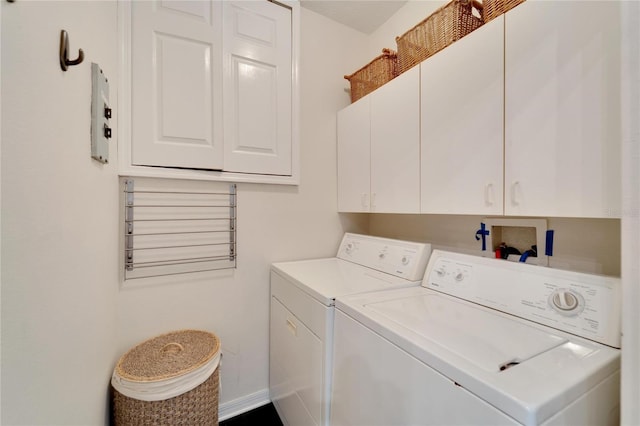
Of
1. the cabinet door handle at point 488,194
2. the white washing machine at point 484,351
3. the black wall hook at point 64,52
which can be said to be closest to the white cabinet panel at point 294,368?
the white washing machine at point 484,351

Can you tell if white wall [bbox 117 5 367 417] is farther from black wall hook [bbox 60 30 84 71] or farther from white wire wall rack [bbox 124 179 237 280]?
black wall hook [bbox 60 30 84 71]

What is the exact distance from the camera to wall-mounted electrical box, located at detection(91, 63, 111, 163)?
1014 millimetres

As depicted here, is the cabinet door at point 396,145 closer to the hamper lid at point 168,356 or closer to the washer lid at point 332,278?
the washer lid at point 332,278

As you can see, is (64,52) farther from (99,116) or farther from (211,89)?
(211,89)

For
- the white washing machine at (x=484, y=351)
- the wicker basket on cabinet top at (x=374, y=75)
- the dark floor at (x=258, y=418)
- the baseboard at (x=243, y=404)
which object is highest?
the wicker basket on cabinet top at (x=374, y=75)

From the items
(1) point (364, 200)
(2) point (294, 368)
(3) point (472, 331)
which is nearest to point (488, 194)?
(3) point (472, 331)

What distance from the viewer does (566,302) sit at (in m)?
0.87

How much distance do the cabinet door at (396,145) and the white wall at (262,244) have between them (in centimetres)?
48

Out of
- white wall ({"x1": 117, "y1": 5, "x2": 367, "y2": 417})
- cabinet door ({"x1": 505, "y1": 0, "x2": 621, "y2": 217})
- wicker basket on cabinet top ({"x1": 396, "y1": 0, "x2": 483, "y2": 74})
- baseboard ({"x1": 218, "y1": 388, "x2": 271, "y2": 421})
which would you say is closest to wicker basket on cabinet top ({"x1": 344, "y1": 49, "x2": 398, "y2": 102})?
wicker basket on cabinet top ({"x1": 396, "y1": 0, "x2": 483, "y2": 74})

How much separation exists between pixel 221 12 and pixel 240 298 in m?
1.78

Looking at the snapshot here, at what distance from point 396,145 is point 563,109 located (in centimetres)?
73

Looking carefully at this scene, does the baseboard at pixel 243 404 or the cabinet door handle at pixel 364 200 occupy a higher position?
the cabinet door handle at pixel 364 200

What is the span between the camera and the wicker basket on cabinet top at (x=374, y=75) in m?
1.62

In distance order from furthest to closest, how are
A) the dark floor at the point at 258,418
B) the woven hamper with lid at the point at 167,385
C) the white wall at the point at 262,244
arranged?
the dark floor at the point at 258,418, the white wall at the point at 262,244, the woven hamper with lid at the point at 167,385
